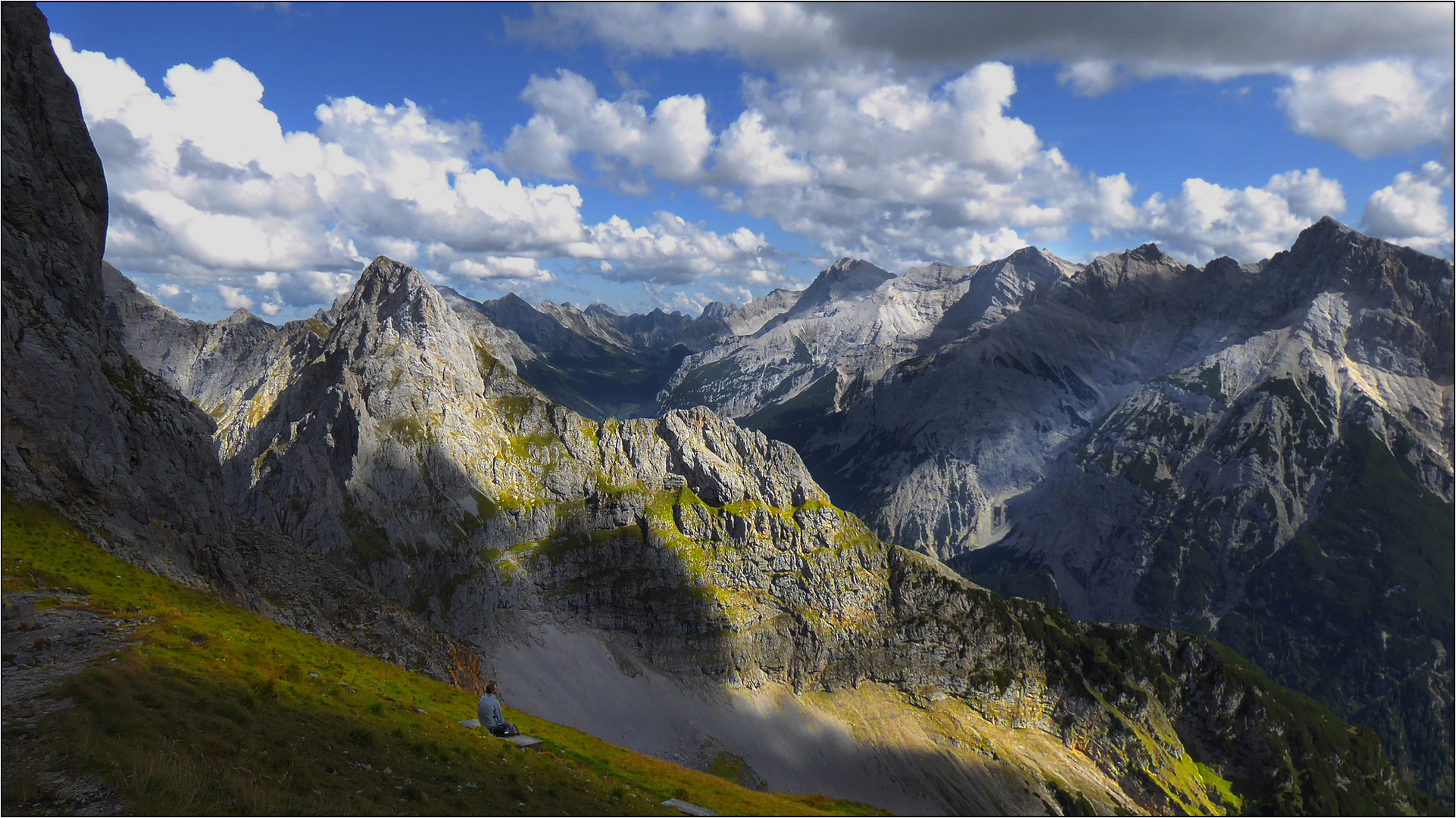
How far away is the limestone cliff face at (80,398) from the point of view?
56.8 metres

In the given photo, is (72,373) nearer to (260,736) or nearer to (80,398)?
(80,398)

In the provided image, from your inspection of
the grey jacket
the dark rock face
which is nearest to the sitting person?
the grey jacket

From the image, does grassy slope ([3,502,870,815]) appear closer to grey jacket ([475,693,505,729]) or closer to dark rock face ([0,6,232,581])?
grey jacket ([475,693,505,729])

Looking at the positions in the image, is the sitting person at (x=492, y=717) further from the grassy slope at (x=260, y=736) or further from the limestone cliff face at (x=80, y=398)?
the limestone cliff face at (x=80, y=398)

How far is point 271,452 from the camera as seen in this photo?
17250 cm

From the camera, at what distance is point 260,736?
2667cm

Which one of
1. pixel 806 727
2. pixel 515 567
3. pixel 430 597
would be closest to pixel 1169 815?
pixel 806 727

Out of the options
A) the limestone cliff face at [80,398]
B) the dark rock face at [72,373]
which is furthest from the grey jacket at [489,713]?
the dark rock face at [72,373]

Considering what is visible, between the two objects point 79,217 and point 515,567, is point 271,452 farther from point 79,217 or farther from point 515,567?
point 79,217

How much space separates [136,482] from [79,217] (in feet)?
90.4

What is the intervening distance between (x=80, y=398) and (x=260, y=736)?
53000 mm

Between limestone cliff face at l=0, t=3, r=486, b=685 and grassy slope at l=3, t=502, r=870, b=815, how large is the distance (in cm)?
685

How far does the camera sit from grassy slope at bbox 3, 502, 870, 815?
21469mm

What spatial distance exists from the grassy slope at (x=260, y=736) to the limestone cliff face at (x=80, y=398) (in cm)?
685
